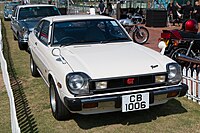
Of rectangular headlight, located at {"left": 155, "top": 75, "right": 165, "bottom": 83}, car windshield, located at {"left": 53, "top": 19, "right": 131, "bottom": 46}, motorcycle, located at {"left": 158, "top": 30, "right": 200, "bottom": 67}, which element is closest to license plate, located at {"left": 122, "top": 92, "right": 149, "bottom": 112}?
rectangular headlight, located at {"left": 155, "top": 75, "right": 165, "bottom": 83}

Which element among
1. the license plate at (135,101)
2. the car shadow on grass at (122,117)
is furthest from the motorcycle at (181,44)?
the license plate at (135,101)

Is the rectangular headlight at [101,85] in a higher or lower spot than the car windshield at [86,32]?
lower

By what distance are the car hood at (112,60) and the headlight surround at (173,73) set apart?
87 mm

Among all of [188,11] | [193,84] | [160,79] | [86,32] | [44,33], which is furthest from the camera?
[188,11]

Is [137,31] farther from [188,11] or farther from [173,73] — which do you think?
[173,73]

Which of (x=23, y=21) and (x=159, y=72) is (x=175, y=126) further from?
(x=23, y=21)

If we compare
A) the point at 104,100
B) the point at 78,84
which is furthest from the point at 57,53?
the point at 104,100

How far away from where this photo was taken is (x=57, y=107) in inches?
168

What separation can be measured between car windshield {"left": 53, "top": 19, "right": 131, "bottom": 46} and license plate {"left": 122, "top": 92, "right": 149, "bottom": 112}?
1.48 m

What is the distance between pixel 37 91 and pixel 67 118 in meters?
1.75

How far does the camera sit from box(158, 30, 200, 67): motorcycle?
22.3 ft

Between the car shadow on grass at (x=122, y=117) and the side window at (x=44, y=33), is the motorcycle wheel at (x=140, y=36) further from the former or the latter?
the car shadow on grass at (x=122, y=117)

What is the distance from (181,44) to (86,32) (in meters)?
2.90

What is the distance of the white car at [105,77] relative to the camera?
148 inches
